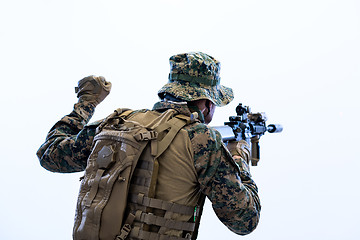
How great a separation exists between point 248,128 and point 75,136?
104 cm

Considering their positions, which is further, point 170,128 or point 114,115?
point 114,115

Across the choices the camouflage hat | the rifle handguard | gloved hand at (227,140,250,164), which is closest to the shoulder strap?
the camouflage hat

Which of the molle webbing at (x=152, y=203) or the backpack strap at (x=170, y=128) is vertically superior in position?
the backpack strap at (x=170, y=128)

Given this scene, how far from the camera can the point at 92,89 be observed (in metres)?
1.83

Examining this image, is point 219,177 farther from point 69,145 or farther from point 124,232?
point 69,145

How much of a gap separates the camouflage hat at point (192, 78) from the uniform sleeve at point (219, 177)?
0.17m

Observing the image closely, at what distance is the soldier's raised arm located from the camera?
63.0 inches

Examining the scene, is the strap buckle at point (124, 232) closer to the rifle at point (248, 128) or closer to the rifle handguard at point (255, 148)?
the rifle at point (248, 128)

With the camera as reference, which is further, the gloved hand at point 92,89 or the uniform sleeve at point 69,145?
the gloved hand at point 92,89

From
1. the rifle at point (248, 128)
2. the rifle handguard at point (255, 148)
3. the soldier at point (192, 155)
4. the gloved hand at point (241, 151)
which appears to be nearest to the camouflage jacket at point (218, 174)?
the soldier at point (192, 155)

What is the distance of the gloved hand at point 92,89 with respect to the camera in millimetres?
1826

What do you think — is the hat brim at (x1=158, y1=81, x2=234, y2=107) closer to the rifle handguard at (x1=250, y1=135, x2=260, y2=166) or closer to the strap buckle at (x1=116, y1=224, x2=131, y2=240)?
the strap buckle at (x1=116, y1=224, x2=131, y2=240)

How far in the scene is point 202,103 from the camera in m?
1.61

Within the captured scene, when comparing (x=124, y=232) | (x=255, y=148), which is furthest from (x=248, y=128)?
(x=124, y=232)
